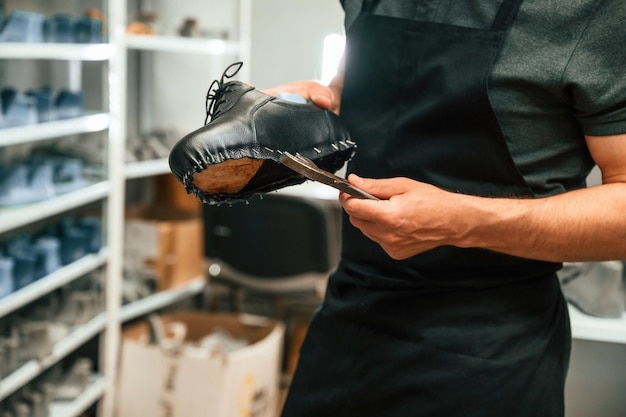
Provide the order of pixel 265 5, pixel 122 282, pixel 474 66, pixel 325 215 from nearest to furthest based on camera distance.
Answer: pixel 474 66, pixel 325 215, pixel 122 282, pixel 265 5

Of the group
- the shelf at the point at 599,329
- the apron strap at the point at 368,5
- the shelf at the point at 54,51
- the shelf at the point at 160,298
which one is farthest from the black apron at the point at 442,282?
the shelf at the point at 160,298

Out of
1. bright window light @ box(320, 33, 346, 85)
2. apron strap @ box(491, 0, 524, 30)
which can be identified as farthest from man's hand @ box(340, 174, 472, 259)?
bright window light @ box(320, 33, 346, 85)

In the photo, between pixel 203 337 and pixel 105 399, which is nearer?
pixel 105 399

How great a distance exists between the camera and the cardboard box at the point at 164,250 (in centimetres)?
284

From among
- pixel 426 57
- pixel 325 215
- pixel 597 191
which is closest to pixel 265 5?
pixel 325 215

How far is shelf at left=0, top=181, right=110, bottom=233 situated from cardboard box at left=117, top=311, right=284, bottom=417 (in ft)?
1.81

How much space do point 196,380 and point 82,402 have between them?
14.5 inches

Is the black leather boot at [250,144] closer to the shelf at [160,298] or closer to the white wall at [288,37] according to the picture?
the shelf at [160,298]

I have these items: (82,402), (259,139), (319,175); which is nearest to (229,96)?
(259,139)

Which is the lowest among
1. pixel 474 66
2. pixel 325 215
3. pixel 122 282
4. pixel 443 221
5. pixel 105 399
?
pixel 105 399

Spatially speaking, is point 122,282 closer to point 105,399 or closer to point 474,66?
point 105,399

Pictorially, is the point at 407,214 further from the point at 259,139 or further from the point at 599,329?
the point at 599,329

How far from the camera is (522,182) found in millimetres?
991

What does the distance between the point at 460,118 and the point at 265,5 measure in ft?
8.27
